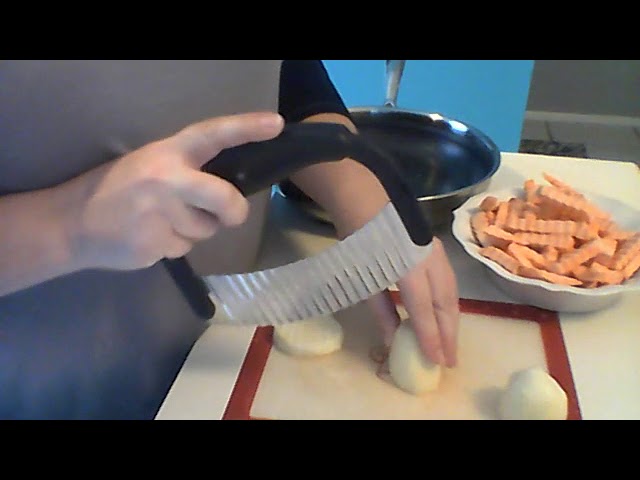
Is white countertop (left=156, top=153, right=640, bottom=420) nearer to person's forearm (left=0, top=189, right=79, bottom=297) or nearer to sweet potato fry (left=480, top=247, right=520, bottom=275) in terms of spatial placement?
sweet potato fry (left=480, top=247, right=520, bottom=275)

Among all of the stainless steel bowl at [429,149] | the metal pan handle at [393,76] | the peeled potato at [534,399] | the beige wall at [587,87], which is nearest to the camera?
the peeled potato at [534,399]

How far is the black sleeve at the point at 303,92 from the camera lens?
2.20 feet

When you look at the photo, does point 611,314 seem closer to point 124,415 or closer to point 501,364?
point 501,364

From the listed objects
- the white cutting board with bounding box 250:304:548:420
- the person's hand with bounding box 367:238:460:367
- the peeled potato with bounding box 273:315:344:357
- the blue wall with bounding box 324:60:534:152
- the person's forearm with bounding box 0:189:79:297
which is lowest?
the blue wall with bounding box 324:60:534:152

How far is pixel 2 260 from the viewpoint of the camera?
1.47 ft

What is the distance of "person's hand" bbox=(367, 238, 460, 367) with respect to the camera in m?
0.55

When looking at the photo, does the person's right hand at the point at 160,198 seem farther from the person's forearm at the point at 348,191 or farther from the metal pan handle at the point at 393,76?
the metal pan handle at the point at 393,76

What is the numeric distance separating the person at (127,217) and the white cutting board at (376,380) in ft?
0.09

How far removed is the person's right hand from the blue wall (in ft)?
4.40

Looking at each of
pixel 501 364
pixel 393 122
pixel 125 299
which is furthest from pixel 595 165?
pixel 125 299

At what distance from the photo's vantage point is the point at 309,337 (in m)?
0.58

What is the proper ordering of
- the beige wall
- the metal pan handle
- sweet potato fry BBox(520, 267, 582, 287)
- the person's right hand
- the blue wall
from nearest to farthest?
the person's right hand, sweet potato fry BBox(520, 267, 582, 287), the metal pan handle, the blue wall, the beige wall

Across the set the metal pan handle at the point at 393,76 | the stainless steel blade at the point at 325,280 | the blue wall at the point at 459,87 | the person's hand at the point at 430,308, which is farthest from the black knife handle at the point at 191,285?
the blue wall at the point at 459,87

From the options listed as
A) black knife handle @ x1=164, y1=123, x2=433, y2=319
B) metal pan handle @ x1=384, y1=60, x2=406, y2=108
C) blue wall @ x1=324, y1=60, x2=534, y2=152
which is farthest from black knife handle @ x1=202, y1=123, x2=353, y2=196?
blue wall @ x1=324, y1=60, x2=534, y2=152
